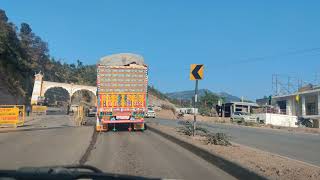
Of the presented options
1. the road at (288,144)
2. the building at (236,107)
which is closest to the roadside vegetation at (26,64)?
the building at (236,107)

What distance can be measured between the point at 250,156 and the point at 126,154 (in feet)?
12.8

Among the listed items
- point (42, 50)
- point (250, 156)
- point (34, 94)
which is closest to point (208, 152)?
point (250, 156)

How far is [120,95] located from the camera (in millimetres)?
26391


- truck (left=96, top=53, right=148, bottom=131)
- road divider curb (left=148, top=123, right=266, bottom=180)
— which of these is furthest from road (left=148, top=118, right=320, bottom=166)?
truck (left=96, top=53, right=148, bottom=131)

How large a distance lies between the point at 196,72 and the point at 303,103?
53.8 metres

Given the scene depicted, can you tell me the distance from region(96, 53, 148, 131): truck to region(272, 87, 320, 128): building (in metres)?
38.8

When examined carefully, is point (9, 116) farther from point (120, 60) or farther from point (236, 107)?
point (236, 107)

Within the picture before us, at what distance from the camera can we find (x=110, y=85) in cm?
2638

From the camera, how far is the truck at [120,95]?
26.2 metres

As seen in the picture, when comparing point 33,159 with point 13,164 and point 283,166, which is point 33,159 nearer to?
point 13,164

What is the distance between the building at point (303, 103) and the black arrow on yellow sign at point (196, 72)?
43488mm

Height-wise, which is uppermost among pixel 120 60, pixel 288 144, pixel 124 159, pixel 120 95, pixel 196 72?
pixel 120 60

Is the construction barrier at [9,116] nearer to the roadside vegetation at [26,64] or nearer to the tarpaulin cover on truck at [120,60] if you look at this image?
the tarpaulin cover on truck at [120,60]

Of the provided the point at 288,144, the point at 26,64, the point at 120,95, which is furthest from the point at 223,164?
the point at 26,64
